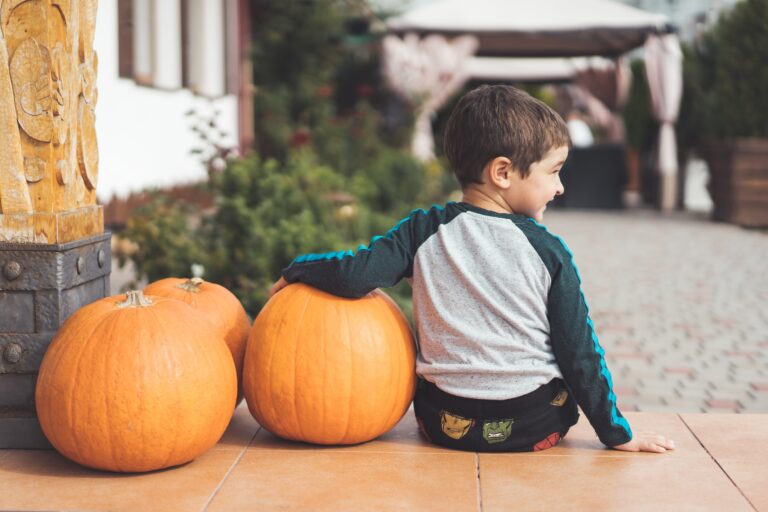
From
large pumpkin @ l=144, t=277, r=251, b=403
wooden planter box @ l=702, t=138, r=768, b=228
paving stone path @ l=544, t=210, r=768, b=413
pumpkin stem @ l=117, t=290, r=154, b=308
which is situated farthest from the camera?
wooden planter box @ l=702, t=138, r=768, b=228

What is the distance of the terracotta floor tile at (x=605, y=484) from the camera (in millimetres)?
2631

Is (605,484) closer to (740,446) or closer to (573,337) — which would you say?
(573,337)

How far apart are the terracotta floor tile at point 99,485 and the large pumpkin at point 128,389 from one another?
1.8 inches

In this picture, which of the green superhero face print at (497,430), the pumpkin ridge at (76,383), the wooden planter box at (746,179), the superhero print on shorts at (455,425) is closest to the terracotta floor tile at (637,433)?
the green superhero face print at (497,430)

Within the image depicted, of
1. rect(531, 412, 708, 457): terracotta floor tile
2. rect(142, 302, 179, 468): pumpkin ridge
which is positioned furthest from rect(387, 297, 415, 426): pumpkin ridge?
rect(142, 302, 179, 468): pumpkin ridge

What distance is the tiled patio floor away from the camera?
263 centimetres

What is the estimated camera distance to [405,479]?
2.81 m

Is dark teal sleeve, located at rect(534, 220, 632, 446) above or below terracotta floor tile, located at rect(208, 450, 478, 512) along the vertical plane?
above

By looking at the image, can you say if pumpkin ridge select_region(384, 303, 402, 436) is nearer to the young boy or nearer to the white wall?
the young boy

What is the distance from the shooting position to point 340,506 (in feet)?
8.54

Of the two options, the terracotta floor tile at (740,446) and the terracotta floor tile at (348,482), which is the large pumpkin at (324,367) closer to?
the terracotta floor tile at (348,482)

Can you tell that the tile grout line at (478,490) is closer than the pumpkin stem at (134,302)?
Yes

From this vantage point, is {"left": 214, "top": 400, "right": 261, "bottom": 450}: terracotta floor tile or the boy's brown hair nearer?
the boy's brown hair

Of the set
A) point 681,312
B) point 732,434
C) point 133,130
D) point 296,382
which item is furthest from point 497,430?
point 133,130
